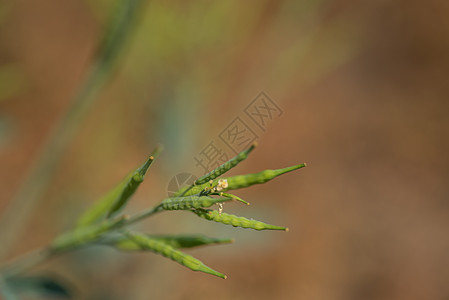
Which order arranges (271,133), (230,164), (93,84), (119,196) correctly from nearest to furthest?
(230,164)
(119,196)
(93,84)
(271,133)

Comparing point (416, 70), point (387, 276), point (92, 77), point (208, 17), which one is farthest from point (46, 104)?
point (416, 70)

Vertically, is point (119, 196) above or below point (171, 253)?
above

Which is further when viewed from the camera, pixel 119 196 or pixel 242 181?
pixel 119 196

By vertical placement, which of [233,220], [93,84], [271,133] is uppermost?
[271,133]

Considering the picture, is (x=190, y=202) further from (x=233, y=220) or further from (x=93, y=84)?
(x=93, y=84)

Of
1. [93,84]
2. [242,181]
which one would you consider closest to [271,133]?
[93,84]

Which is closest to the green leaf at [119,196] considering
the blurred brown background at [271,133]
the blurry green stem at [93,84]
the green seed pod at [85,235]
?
the green seed pod at [85,235]

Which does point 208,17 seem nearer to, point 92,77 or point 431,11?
point 92,77
